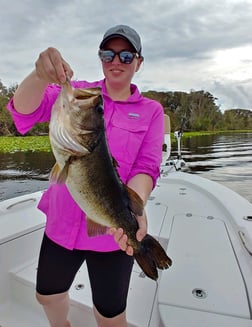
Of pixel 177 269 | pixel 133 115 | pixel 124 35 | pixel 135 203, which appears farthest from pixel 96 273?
pixel 124 35

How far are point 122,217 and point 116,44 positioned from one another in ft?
2.77

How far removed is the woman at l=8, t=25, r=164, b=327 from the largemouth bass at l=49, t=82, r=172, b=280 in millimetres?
111

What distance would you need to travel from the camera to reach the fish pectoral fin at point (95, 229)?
51.6 inches

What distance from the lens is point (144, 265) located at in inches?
51.4

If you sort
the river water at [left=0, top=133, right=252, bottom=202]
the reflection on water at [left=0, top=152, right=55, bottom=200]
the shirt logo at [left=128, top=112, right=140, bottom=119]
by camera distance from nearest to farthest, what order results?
the shirt logo at [left=128, top=112, right=140, bottom=119] < the reflection on water at [left=0, top=152, right=55, bottom=200] < the river water at [left=0, top=133, right=252, bottom=202]

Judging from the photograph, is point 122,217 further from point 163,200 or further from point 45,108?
point 163,200

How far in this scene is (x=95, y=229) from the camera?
1.33 m

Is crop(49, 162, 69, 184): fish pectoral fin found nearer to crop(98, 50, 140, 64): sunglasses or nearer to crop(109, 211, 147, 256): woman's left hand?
crop(109, 211, 147, 256): woman's left hand

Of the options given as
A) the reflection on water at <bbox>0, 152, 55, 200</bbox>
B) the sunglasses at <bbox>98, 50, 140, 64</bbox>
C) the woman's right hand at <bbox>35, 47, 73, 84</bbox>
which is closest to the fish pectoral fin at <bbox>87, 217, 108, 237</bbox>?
the woman's right hand at <bbox>35, 47, 73, 84</bbox>

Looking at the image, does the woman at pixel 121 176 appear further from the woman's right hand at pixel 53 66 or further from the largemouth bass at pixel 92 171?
the woman's right hand at pixel 53 66

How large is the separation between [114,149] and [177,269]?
0.83 meters

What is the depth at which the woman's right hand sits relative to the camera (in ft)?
3.46

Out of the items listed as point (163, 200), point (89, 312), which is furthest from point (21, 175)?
point (89, 312)

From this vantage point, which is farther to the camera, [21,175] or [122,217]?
[21,175]
